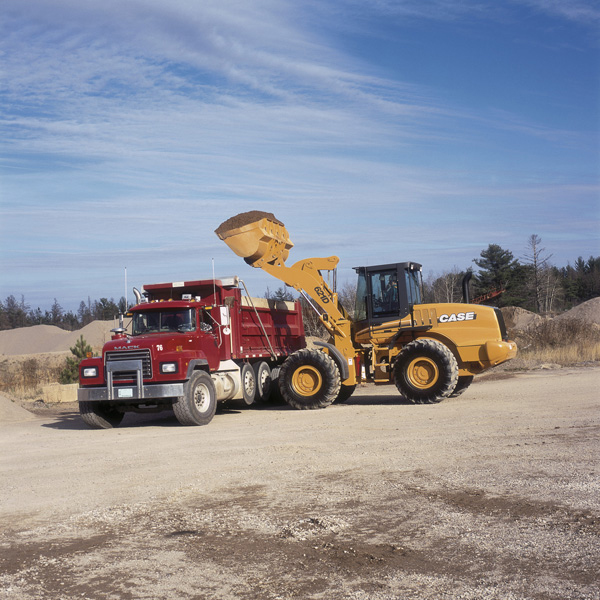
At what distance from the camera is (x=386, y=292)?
55.1 ft

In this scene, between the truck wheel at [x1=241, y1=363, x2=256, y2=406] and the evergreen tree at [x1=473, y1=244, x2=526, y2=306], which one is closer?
the truck wheel at [x1=241, y1=363, x2=256, y2=406]

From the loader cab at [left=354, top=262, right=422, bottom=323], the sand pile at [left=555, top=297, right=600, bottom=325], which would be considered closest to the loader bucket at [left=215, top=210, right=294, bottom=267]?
the loader cab at [left=354, top=262, right=422, bottom=323]

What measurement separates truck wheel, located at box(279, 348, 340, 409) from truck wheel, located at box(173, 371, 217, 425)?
2.13 meters

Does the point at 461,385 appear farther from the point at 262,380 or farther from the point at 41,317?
the point at 41,317

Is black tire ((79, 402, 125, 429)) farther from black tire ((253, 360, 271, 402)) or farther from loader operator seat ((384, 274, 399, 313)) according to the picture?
loader operator seat ((384, 274, 399, 313))

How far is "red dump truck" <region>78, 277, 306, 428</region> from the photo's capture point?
13.9 metres

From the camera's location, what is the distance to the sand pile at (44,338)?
6844 cm

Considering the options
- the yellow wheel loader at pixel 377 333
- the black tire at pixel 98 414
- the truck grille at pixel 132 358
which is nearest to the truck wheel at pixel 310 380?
the yellow wheel loader at pixel 377 333

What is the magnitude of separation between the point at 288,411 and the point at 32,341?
62.1 m

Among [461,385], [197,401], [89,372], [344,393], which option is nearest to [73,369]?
[344,393]

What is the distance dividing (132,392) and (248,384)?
3.73m

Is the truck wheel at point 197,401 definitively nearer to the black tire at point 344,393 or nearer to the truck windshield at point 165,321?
the truck windshield at point 165,321

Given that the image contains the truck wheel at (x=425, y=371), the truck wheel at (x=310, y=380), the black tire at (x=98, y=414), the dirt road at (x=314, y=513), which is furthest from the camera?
the truck wheel at (x=310, y=380)

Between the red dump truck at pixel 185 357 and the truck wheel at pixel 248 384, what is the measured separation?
0.08 ft
